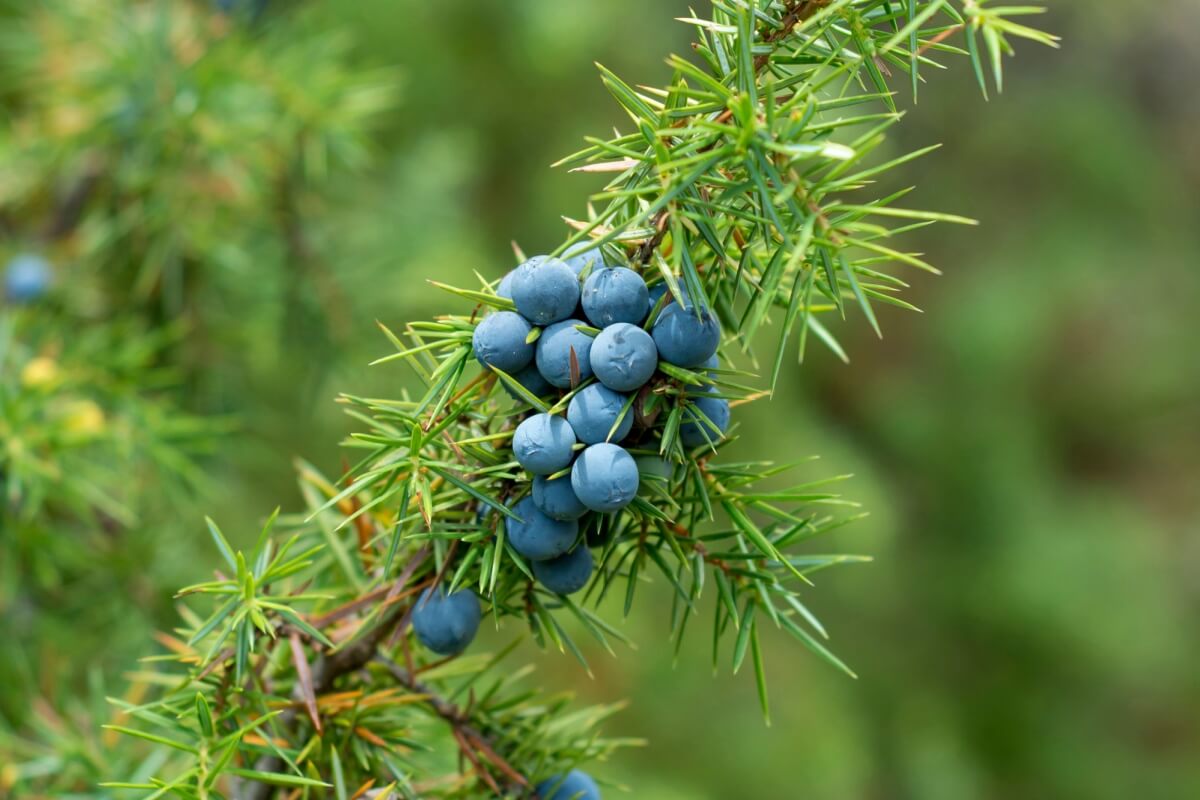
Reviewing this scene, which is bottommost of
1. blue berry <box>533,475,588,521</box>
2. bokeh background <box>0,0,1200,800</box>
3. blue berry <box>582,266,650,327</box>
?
bokeh background <box>0,0,1200,800</box>

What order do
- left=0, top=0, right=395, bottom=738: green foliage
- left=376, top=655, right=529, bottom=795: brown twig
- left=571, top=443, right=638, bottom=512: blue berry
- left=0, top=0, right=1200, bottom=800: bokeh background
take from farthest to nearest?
1. left=0, top=0, right=1200, bottom=800: bokeh background
2. left=0, top=0, right=395, bottom=738: green foliage
3. left=376, top=655, right=529, bottom=795: brown twig
4. left=571, top=443, right=638, bottom=512: blue berry

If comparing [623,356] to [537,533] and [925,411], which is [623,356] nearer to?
[537,533]

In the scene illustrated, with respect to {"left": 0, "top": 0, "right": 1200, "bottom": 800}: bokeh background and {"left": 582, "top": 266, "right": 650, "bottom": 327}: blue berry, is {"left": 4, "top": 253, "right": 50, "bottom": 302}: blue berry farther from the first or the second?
{"left": 582, "top": 266, "right": 650, "bottom": 327}: blue berry

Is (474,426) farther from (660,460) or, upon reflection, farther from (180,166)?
(180,166)

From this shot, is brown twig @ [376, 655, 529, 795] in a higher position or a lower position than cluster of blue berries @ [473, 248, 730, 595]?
lower

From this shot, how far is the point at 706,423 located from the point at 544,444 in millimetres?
75

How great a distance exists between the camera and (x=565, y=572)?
0.44 meters

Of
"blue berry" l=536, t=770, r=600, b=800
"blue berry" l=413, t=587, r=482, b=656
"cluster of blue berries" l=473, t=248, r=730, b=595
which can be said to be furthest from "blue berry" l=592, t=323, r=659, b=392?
"blue berry" l=536, t=770, r=600, b=800

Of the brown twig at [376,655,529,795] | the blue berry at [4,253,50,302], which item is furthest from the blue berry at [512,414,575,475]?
the blue berry at [4,253,50,302]

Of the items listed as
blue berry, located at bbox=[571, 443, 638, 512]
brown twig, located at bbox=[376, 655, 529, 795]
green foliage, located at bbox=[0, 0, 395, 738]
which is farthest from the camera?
green foliage, located at bbox=[0, 0, 395, 738]

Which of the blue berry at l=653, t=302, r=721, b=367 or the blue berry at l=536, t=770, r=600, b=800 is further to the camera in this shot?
the blue berry at l=536, t=770, r=600, b=800

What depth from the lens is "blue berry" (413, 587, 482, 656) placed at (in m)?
0.44

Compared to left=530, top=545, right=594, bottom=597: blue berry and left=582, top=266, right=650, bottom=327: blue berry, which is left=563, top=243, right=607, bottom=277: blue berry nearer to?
left=582, top=266, right=650, bottom=327: blue berry

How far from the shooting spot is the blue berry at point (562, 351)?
407mm
